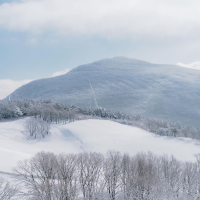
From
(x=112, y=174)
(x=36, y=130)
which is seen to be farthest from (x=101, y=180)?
(x=36, y=130)

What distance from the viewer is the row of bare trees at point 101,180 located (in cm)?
2136

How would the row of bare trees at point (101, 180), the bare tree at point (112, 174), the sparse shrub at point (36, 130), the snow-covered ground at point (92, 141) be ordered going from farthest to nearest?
1. the sparse shrub at point (36, 130)
2. the snow-covered ground at point (92, 141)
3. the bare tree at point (112, 174)
4. the row of bare trees at point (101, 180)

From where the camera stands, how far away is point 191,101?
196875 millimetres

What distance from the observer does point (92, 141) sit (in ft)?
187

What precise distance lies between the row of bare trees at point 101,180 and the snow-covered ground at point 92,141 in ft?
75.5

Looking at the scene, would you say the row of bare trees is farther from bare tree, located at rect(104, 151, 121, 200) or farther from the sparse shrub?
the sparse shrub

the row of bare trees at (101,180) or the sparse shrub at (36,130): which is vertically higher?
the sparse shrub at (36,130)

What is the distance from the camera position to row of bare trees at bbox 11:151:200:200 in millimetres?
21359

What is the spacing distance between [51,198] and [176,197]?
44.3 ft

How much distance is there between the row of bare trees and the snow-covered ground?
75.5ft

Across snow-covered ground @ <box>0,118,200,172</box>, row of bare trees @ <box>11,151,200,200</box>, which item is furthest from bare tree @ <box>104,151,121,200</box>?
snow-covered ground @ <box>0,118,200,172</box>

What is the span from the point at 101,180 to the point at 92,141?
32.3m

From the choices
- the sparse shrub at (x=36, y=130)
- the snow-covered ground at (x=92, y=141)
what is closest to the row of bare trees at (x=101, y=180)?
the snow-covered ground at (x=92, y=141)

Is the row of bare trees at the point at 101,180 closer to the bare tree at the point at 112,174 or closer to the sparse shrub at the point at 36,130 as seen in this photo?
the bare tree at the point at 112,174
